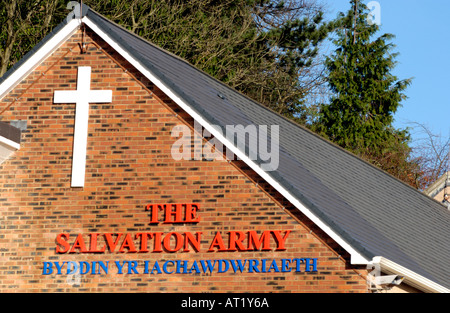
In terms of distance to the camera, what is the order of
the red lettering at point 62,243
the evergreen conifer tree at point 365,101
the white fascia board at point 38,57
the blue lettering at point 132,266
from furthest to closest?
the evergreen conifer tree at point 365,101 < the white fascia board at point 38,57 < the red lettering at point 62,243 < the blue lettering at point 132,266

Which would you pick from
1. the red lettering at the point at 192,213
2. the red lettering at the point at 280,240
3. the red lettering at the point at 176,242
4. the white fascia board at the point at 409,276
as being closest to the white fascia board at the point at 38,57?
the red lettering at the point at 192,213

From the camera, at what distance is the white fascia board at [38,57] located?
17297mm

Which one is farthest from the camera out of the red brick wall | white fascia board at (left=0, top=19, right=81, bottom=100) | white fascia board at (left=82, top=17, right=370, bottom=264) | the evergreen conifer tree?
the evergreen conifer tree

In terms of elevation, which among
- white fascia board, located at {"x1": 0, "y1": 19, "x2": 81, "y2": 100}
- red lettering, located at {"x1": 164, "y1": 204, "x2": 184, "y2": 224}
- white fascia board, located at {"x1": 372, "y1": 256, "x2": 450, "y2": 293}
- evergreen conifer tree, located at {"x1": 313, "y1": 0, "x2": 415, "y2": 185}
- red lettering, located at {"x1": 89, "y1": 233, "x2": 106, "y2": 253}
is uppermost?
evergreen conifer tree, located at {"x1": 313, "y1": 0, "x2": 415, "y2": 185}

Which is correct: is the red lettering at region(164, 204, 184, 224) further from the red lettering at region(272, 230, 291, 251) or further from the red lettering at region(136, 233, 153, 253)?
the red lettering at region(272, 230, 291, 251)

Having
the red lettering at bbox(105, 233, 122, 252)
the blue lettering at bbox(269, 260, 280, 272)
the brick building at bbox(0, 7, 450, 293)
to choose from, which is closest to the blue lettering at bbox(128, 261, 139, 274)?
the brick building at bbox(0, 7, 450, 293)

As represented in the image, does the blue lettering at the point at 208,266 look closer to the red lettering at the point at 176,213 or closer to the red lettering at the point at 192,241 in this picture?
the red lettering at the point at 192,241

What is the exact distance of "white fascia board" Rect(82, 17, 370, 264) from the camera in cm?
1499

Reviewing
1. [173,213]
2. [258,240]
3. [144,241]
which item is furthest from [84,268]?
[258,240]

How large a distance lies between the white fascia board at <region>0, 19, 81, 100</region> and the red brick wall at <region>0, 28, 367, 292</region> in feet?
0.41

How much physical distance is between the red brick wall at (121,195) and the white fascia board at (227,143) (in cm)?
17

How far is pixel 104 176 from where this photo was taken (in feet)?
54.7

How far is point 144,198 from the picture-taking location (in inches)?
645

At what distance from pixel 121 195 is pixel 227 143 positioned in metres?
2.28
